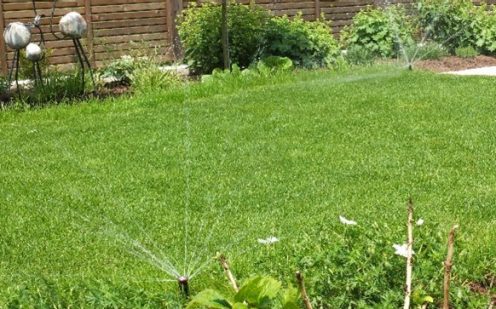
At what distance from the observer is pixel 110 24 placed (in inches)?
511

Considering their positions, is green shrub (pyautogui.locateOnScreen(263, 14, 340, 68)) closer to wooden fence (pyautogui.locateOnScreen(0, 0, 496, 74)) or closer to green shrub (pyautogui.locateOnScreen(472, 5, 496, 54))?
wooden fence (pyautogui.locateOnScreen(0, 0, 496, 74))

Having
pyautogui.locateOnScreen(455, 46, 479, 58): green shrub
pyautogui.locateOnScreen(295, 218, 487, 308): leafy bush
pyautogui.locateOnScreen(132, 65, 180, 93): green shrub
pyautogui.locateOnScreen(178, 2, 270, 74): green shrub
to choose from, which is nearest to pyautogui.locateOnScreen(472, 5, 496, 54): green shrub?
pyautogui.locateOnScreen(455, 46, 479, 58): green shrub

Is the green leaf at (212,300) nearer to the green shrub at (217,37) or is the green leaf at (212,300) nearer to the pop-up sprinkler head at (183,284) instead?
the pop-up sprinkler head at (183,284)

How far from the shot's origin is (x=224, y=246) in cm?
417

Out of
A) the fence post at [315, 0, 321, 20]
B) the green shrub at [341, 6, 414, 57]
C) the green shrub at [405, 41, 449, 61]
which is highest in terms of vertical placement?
the fence post at [315, 0, 321, 20]

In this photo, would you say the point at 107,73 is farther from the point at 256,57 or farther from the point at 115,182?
the point at 115,182

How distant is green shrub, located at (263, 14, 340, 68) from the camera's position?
1239 centimetres

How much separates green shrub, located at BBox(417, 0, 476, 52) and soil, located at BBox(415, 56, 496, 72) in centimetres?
72

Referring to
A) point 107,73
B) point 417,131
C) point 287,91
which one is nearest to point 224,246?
point 417,131

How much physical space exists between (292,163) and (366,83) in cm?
376

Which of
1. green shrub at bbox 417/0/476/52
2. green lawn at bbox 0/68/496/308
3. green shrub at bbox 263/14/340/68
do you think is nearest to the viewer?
green lawn at bbox 0/68/496/308

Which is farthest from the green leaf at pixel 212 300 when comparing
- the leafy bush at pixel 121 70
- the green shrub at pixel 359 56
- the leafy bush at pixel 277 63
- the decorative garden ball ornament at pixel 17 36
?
the green shrub at pixel 359 56

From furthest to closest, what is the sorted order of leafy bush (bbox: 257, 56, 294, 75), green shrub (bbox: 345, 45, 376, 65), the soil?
green shrub (bbox: 345, 45, 376, 65) → the soil → leafy bush (bbox: 257, 56, 294, 75)

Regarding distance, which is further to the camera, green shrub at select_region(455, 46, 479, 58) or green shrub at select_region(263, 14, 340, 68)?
green shrub at select_region(455, 46, 479, 58)
